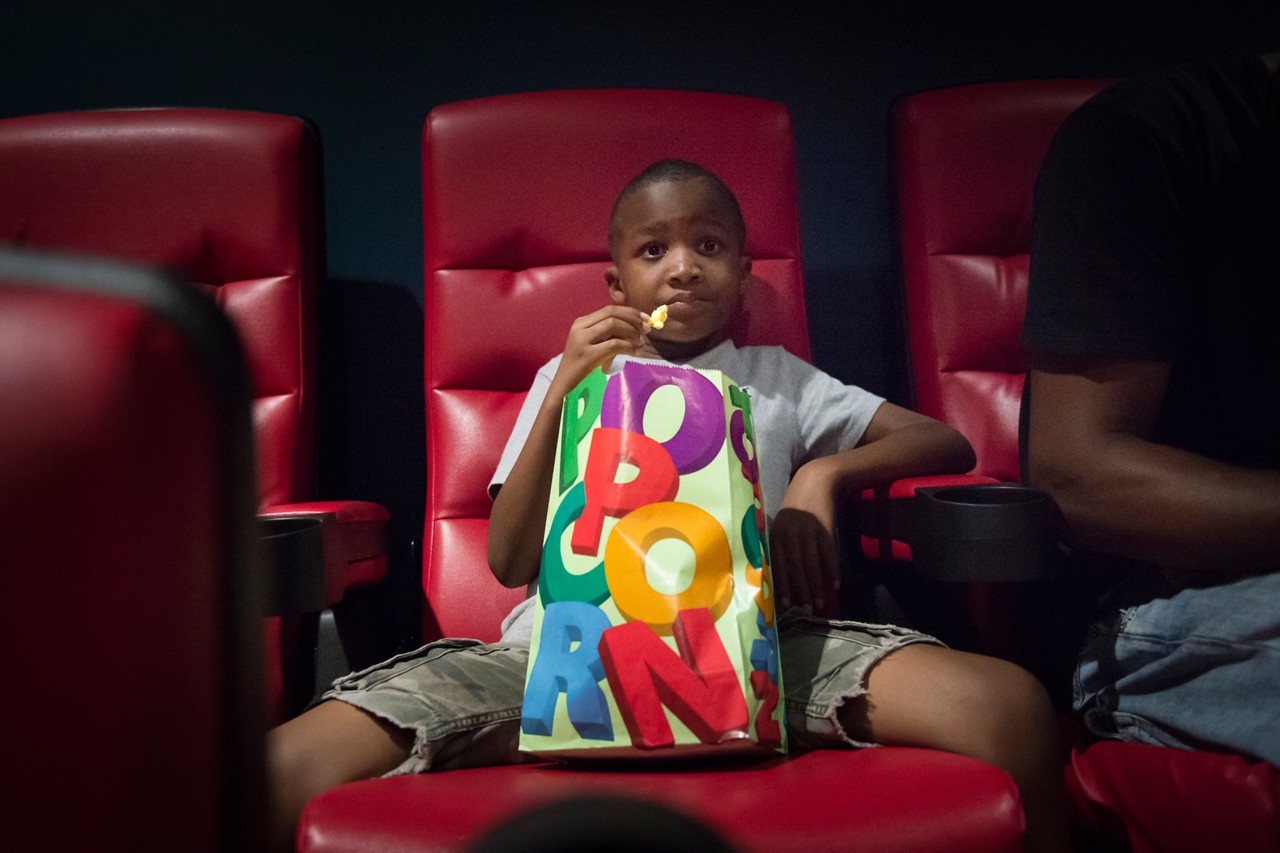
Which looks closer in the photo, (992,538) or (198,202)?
(992,538)

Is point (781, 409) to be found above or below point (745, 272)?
below

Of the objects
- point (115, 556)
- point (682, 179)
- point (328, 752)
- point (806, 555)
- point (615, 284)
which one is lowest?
point (328, 752)

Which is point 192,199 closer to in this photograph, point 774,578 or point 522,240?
point 522,240

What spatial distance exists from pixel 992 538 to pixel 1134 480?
13cm

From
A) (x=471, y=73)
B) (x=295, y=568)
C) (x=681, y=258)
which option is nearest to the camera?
(x=295, y=568)

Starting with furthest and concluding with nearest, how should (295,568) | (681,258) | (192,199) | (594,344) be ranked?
(192,199)
(681,258)
(594,344)
(295,568)

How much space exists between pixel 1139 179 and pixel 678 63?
965 mm

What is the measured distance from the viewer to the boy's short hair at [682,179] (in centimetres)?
114

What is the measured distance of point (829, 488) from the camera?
0.94 metres

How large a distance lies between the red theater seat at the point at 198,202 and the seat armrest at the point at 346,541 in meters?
0.26

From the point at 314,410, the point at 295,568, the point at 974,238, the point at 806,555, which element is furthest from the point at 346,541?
the point at 974,238

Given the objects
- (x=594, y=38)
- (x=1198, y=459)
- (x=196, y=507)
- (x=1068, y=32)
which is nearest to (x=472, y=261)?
(x=594, y=38)

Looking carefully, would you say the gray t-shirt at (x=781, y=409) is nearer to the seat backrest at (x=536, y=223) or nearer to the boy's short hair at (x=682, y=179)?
the seat backrest at (x=536, y=223)

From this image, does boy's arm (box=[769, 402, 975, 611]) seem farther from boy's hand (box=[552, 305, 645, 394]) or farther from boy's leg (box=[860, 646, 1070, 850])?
boy's hand (box=[552, 305, 645, 394])
